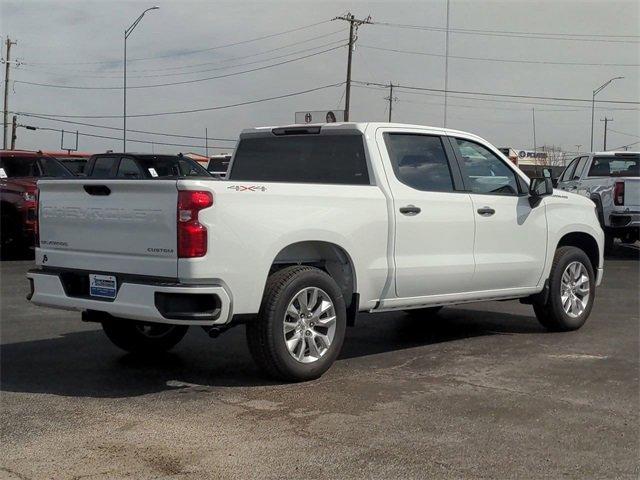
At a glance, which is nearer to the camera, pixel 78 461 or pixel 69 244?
pixel 78 461

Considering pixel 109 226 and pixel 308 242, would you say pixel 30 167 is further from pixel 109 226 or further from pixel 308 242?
pixel 308 242

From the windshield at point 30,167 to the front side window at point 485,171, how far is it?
999 cm

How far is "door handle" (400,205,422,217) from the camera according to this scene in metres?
6.71

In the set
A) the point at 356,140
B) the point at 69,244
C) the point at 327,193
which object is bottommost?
the point at 69,244

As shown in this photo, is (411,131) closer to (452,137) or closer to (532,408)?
(452,137)

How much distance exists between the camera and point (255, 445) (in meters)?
4.68

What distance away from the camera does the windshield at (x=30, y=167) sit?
613 inches

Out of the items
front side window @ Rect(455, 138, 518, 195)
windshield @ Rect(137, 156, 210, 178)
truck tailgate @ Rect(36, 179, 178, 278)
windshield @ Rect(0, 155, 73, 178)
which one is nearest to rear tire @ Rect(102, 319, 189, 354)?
truck tailgate @ Rect(36, 179, 178, 278)

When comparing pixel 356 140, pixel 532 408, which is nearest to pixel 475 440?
pixel 532 408

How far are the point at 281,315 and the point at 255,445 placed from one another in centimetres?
132

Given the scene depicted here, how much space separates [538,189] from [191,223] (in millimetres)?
3846

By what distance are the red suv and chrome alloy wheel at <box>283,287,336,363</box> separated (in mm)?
9580

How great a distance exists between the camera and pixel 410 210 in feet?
22.2

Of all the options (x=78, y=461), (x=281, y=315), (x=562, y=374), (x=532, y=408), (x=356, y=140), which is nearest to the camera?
(x=78, y=461)
